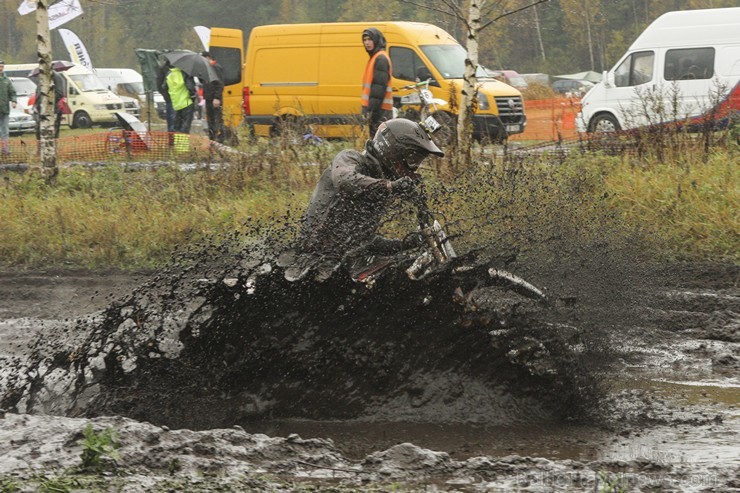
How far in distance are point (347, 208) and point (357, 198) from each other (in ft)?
0.37

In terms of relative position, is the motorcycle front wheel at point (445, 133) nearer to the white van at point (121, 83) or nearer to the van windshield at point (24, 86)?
the van windshield at point (24, 86)

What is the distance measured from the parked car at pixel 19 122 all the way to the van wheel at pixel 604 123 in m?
17.6

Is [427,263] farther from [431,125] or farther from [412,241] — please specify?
[431,125]

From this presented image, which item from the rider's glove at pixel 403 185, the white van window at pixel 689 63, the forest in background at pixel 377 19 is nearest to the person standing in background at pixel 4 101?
the white van window at pixel 689 63

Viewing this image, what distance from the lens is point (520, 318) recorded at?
20.9 feet

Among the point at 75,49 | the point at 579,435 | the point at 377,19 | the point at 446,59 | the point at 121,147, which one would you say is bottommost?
the point at 579,435

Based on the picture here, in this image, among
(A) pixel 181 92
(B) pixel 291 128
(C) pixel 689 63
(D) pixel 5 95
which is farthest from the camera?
(D) pixel 5 95

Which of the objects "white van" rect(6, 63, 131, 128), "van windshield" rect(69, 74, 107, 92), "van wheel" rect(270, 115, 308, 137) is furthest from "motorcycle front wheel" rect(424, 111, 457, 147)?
"van windshield" rect(69, 74, 107, 92)

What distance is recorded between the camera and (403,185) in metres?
6.23

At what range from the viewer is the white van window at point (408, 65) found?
62.6 ft

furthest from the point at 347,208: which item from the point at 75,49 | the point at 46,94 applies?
the point at 75,49

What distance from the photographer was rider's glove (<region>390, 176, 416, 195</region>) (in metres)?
6.23

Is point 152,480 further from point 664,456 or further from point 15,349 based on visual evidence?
point 15,349

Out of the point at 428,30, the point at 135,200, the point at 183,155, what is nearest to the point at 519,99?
the point at 428,30
